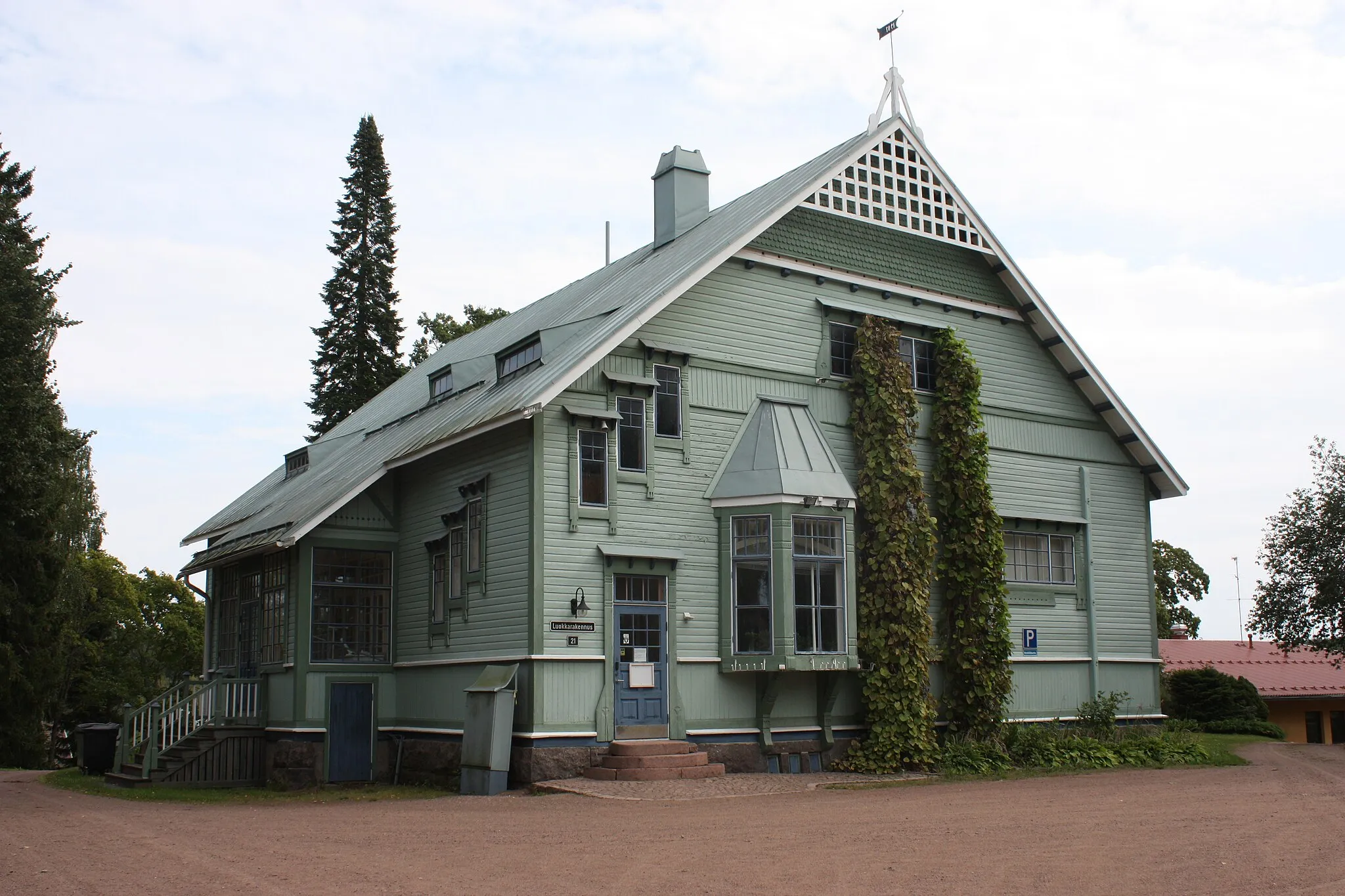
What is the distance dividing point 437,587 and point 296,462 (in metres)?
10.3

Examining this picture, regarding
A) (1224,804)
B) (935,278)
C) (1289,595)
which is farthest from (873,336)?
(1289,595)

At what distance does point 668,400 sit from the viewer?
19984 mm

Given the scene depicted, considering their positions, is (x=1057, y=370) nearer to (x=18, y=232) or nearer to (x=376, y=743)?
(x=376, y=743)

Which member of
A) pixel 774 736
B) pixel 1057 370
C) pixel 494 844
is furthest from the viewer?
pixel 1057 370

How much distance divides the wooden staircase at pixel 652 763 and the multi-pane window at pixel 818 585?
7.15 feet

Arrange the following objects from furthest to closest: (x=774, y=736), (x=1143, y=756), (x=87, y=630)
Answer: (x=87, y=630) → (x=1143, y=756) → (x=774, y=736)

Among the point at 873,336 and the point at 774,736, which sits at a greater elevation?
the point at 873,336

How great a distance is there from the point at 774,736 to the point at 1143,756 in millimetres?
6257

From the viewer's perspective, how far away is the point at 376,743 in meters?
21.5

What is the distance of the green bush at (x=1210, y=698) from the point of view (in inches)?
1218

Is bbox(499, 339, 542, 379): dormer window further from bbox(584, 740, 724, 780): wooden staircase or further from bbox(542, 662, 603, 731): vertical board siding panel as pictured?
bbox(584, 740, 724, 780): wooden staircase

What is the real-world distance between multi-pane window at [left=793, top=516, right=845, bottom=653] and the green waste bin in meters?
4.28

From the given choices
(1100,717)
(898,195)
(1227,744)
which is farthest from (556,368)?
(1227,744)

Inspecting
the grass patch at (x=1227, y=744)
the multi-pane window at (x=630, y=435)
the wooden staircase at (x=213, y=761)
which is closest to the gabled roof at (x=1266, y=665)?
the grass patch at (x=1227, y=744)
